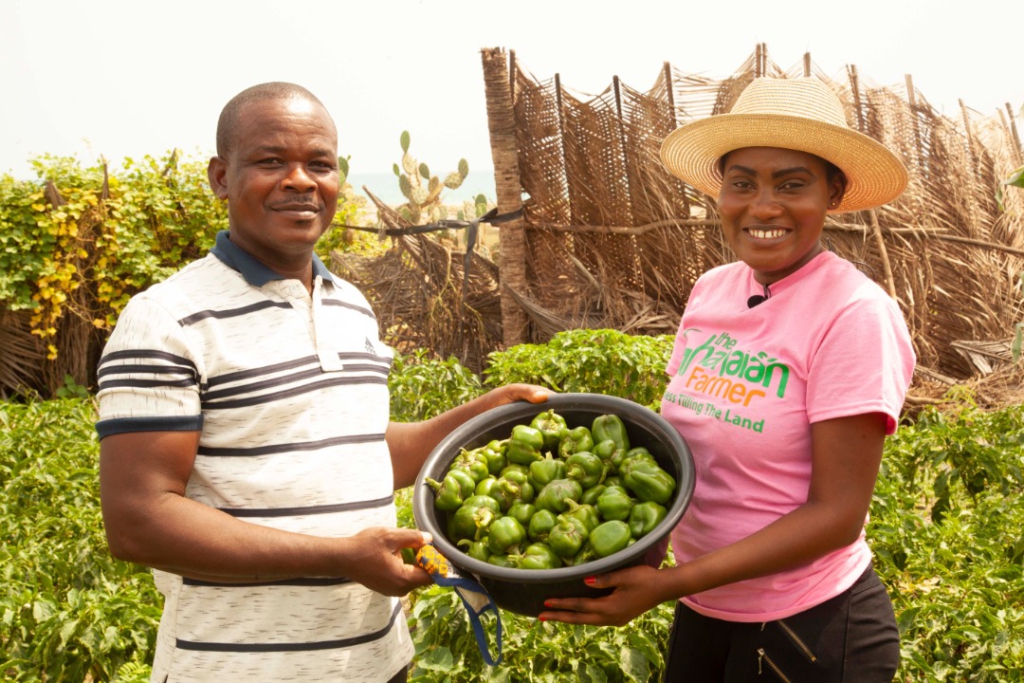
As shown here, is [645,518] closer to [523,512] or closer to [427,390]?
[523,512]

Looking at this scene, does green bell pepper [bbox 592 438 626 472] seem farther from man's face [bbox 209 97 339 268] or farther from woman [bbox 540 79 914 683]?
man's face [bbox 209 97 339 268]

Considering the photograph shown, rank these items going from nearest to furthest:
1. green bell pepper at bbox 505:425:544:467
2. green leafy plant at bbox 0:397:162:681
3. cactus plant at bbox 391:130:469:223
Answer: green bell pepper at bbox 505:425:544:467 < green leafy plant at bbox 0:397:162:681 < cactus plant at bbox 391:130:469:223

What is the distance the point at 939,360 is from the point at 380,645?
6.57 m

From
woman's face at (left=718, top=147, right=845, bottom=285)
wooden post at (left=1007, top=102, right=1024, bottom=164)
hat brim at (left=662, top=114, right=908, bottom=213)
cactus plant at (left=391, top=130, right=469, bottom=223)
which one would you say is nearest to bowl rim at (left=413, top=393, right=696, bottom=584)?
woman's face at (left=718, top=147, right=845, bottom=285)

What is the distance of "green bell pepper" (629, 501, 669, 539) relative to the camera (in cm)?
189

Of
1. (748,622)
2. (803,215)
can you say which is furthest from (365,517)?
(803,215)

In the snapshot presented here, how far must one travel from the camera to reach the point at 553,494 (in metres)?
2.03

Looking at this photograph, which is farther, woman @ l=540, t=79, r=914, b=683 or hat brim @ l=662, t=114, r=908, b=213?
hat brim @ l=662, t=114, r=908, b=213

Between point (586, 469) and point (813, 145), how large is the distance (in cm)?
94

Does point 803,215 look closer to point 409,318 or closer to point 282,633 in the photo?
point 282,633

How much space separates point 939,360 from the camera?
7191 mm

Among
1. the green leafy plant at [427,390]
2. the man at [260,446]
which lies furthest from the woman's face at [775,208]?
the green leafy plant at [427,390]

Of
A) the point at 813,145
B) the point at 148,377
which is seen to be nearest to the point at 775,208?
the point at 813,145

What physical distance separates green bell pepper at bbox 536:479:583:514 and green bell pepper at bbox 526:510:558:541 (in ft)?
0.12
